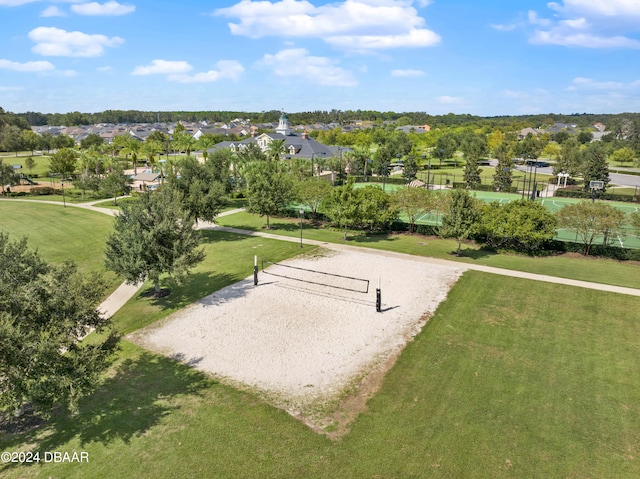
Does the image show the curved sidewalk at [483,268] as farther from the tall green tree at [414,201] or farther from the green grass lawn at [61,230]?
the green grass lawn at [61,230]

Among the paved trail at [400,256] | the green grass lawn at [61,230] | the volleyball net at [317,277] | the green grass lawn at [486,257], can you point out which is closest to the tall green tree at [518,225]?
the green grass lawn at [486,257]

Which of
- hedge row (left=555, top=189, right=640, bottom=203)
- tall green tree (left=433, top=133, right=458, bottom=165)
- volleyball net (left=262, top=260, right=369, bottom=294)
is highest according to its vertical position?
tall green tree (left=433, top=133, right=458, bottom=165)

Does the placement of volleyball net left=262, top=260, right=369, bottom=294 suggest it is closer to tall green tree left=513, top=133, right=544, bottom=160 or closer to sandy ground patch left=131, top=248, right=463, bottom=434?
sandy ground patch left=131, top=248, right=463, bottom=434

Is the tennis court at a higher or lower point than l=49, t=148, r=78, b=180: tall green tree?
lower

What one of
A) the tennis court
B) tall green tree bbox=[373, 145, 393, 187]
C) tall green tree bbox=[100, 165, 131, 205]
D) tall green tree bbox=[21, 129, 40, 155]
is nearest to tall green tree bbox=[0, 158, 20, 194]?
tall green tree bbox=[100, 165, 131, 205]

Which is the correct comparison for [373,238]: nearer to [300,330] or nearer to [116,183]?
[300,330]

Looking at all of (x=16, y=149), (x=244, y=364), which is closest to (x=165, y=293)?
(x=244, y=364)

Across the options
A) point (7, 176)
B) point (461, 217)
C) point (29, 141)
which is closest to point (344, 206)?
point (461, 217)

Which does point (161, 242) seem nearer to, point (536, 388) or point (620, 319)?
point (536, 388)
